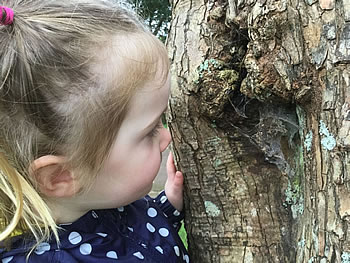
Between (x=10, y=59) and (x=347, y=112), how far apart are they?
0.90 meters

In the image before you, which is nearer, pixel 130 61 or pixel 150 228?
pixel 130 61

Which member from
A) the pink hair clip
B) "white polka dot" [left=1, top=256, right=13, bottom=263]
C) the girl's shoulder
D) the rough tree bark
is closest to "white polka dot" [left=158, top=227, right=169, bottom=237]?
the girl's shoulder

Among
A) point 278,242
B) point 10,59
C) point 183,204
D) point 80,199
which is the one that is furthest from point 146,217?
point 10,59

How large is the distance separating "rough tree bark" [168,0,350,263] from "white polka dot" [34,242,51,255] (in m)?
0.56

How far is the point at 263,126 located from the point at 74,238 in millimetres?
696

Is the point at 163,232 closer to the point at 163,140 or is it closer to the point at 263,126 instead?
the point at 163,140

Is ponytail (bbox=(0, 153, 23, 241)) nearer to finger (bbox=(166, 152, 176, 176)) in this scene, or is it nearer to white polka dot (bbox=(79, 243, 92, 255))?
white polka dot (bbox=(79, 243, 92, 255))

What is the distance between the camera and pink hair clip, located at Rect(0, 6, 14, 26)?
1.34 meters

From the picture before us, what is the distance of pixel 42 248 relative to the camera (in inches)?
60.1

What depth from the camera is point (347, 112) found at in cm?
133

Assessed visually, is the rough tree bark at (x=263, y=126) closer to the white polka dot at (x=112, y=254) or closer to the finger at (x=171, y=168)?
the finger at (x=171, y=168)

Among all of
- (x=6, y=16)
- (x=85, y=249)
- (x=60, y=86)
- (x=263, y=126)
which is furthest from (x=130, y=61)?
(x=85, y=249)

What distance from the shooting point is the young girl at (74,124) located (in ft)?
4.43

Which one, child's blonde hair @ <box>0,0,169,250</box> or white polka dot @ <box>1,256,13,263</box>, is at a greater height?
child's blonde hair @ <box>0,0,169,250</box>
